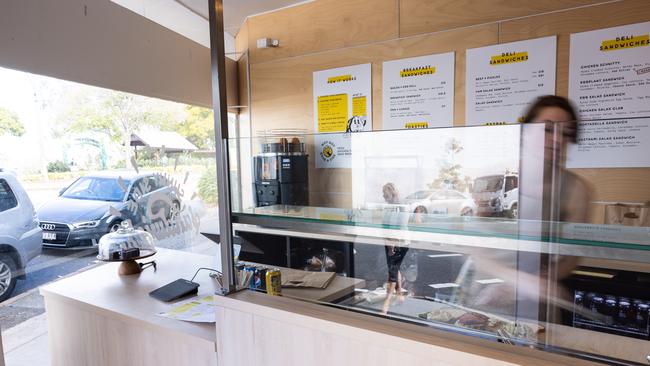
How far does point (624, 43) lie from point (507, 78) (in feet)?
2.11

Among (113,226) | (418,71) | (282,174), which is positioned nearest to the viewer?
(282,174)

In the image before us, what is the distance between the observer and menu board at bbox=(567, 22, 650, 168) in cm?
220

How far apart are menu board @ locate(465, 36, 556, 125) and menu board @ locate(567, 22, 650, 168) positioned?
0.15 m

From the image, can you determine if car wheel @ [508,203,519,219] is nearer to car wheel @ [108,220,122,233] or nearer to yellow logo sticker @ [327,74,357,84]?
car wheel @ [108,220,122,233]

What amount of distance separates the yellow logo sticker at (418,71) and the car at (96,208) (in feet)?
6.96

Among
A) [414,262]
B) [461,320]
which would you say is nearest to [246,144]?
[414,262]

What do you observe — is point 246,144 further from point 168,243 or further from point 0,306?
point 168,243

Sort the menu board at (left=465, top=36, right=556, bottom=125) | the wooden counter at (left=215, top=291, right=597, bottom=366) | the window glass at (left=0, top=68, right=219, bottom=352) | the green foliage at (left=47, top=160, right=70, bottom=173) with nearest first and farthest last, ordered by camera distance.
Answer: the wooden counter at (left=215, top=291, right=597, bottom=366) → the window glass at (left=0, top=68, right=219, bottom=352) → the green foliage at (left=47, top=160, right=70, bottom=173) → the menu board at (left=465, top=36, right=556, bottom=125)

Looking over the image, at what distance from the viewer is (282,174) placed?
217 centimetres

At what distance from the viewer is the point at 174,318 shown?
4.33 feet

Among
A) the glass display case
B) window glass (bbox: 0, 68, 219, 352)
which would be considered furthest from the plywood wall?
window glass (bbox: 0, 68, 219, 352)

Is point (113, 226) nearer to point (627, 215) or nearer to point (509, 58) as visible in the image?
point (627, 215)

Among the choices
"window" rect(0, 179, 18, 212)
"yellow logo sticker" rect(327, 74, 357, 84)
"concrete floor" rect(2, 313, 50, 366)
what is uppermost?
"yellow logo sticker" rect(327, 74, 357, 84)

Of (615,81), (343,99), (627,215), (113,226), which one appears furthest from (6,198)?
(615,81)
